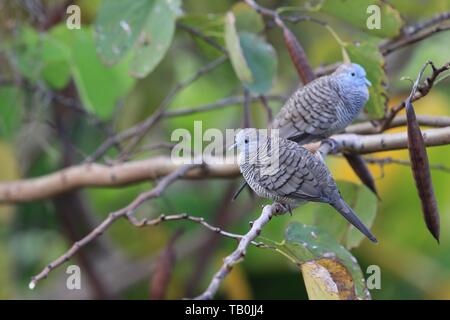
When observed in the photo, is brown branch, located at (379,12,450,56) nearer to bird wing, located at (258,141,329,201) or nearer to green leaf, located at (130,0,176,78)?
green leaf, located at (130,0,176,78)

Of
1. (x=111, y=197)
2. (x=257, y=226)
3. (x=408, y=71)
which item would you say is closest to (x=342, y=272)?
(x=257, y=226)

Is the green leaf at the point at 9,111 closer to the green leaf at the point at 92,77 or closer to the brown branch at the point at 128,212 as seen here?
the green leaf at the point at 92,77

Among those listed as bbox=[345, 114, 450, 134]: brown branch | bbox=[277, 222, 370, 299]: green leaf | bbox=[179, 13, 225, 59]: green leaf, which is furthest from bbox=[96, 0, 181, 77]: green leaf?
bbox=[277, 222, 370, 299]: green leaf

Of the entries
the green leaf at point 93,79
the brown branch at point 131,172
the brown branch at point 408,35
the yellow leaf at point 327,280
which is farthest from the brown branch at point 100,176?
the yellow leaf at point 327,280

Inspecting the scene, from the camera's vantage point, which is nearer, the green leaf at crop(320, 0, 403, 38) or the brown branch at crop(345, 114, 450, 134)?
the brown branch at crop(345, 114, 450, 134)

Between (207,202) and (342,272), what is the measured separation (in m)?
2.06

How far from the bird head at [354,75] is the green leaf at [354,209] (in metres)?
0.29

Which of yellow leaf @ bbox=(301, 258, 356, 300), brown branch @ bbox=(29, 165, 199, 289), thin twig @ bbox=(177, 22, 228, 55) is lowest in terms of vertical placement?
yellow leaf @ bbox=(301, 258, 356, 300)

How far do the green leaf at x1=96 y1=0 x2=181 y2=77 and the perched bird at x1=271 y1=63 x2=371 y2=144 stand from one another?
17.8 inches

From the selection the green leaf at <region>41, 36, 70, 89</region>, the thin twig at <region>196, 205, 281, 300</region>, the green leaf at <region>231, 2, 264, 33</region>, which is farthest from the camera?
the green leaf at <region>41, 36, 70, 89</region>

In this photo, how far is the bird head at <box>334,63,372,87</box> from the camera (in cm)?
223

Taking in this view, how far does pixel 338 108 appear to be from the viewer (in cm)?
225

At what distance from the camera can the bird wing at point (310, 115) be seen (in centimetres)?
225

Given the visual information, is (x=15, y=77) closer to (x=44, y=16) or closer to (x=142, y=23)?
(x=44, y=16)
